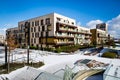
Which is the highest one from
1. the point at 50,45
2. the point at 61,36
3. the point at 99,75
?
the point at 61,36

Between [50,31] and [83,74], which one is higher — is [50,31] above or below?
above

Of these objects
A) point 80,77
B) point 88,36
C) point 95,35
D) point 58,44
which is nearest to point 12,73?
point 80,77

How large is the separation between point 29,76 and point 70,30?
37520 millimetres

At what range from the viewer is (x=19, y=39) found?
2279 inches

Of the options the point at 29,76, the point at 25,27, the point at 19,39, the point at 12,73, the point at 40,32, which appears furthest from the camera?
the point at 19,39

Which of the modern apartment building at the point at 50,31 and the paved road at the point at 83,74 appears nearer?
the paved road at the point at 83,74

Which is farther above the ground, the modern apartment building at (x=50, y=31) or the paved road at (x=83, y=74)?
the modern apartment building at (x=50, y=31)

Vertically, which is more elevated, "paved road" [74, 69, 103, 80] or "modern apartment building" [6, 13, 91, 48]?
"modern apartment building" [6, 13, 91, 48]

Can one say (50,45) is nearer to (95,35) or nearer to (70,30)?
(70,30)

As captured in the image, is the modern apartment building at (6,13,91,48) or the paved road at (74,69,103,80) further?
the modern apartment building at (6,13,91,48)

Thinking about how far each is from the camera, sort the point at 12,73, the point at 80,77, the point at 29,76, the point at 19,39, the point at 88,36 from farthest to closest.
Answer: the point at 88,36
the point at 19,39
the point at 12,73
the point at 80,77
the point at 29,76

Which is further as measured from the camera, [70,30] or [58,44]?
[70,30]

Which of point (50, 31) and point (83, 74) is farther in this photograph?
point (50, 31)

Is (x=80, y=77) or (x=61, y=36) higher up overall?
(x=61, y=36)
